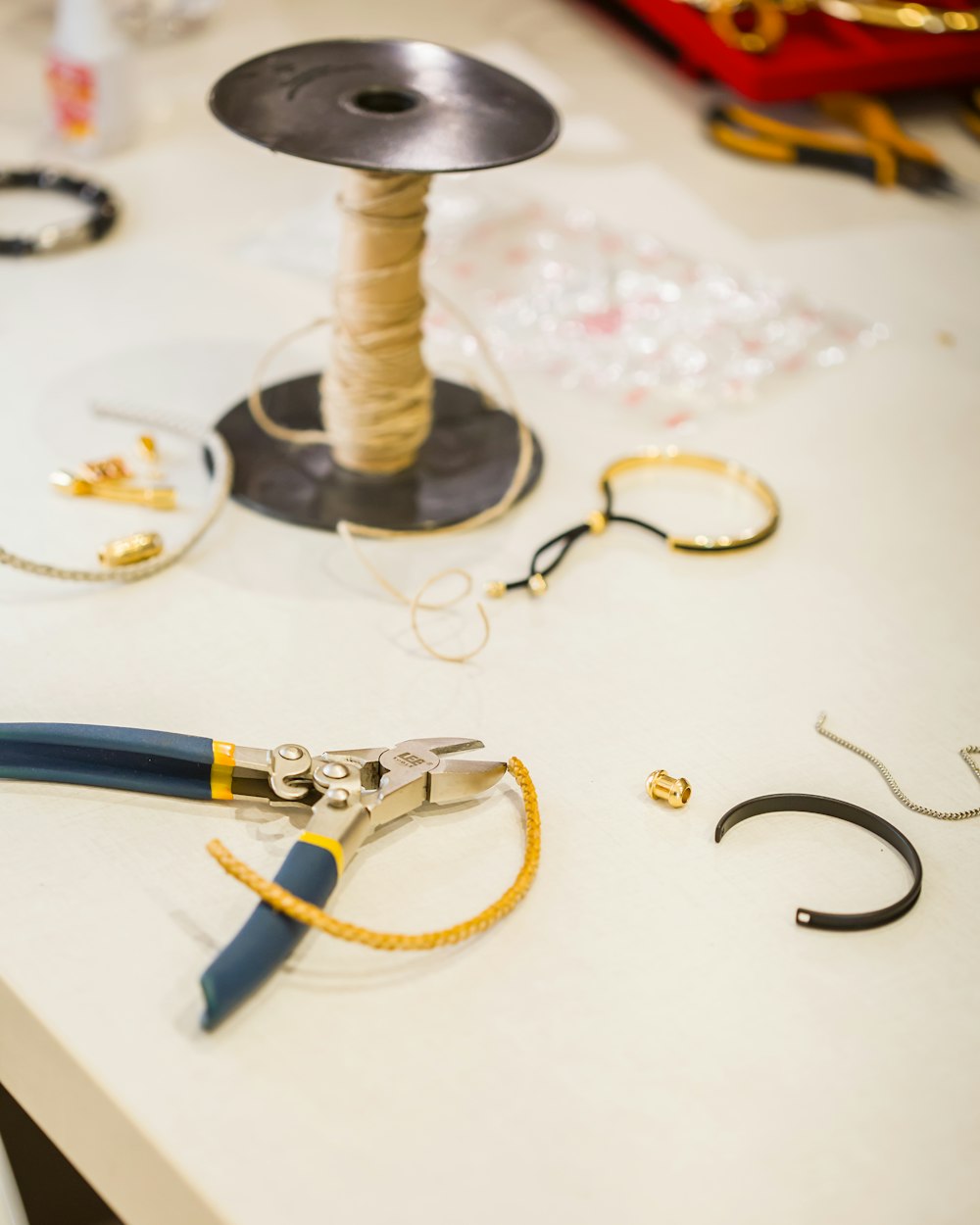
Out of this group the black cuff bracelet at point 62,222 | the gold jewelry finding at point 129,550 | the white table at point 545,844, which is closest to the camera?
the white table at point 545,844

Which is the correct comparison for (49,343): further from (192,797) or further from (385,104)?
(192,797)

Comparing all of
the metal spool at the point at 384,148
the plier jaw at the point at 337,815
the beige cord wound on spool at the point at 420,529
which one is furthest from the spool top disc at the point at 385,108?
the plier jaw at the point at 337,815

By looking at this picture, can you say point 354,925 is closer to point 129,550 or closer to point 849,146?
point 129,550

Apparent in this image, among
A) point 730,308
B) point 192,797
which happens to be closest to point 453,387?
point 730,308

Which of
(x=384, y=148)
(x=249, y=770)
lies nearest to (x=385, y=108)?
(x=384, y=148)

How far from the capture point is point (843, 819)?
0.63 metres

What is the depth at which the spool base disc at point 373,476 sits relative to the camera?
2.55ft

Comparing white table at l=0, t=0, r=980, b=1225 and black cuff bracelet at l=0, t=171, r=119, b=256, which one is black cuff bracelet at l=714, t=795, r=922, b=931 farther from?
black cuff bracelet at l=0, t=171, r=119, b=256

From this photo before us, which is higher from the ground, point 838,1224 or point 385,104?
point 385,104

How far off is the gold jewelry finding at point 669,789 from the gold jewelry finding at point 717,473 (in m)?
0.20

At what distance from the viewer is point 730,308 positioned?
1007 millimetres

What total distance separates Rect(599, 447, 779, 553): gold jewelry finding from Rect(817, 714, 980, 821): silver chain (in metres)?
0.14

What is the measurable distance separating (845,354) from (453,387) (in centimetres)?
30

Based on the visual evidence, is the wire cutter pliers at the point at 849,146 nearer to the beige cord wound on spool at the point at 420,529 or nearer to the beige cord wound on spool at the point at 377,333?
the beige cord wound on spool at the point at 420,529
